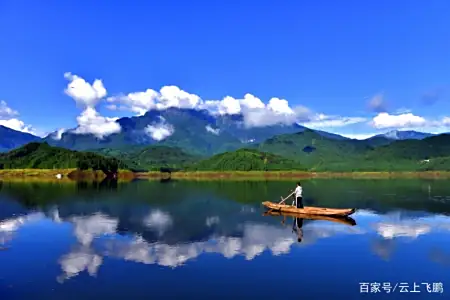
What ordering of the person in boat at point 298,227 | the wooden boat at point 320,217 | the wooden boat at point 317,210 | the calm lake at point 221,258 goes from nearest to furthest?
1. the calm lake at point 221,258
2. the person in boat at point 298,227
3. the wooden boat at point 320,217
4. the wooden boat at point 317,210

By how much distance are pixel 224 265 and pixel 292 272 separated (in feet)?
13.0

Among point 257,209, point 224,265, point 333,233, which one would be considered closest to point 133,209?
point 257,209

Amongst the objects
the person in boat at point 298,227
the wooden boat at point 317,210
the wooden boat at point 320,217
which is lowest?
the person in boat at point 298,227

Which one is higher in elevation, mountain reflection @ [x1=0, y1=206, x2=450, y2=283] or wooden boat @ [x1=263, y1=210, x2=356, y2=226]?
wooden boat @ [x1=263, y1=210, x2=356, y2=226]

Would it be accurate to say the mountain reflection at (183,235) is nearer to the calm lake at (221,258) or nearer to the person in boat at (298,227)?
the calm lake at (221,258)

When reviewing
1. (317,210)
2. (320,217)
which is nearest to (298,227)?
(320,217)

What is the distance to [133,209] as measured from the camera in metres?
53.6

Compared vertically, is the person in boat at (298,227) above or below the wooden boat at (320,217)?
below

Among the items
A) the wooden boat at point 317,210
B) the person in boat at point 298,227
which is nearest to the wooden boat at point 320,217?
the wooden boat at point 317,210

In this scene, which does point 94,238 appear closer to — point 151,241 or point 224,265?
point 151,241

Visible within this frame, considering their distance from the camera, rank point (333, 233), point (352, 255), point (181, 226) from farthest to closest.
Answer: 1. point (181, 226)
2. point (333, 233)
3. point (352, 255)

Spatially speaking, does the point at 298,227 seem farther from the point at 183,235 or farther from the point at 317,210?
the point at 183,235

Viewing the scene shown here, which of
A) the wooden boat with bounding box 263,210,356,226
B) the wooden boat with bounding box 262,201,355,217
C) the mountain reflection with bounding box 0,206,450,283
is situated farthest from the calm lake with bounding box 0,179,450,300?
the wooden boat with bounding box 262,201,355,217

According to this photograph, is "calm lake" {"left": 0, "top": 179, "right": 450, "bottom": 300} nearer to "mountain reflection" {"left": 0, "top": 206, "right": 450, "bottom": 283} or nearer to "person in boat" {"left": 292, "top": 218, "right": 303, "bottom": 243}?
"mountain reflection" {"left": 0, "top": 206, "right": 450, "bottom": 283}
